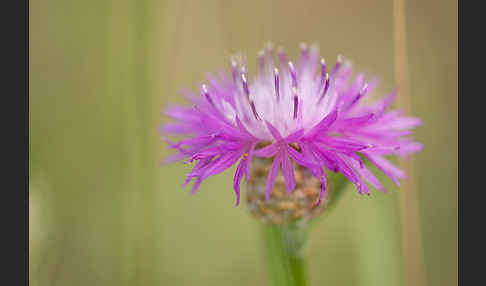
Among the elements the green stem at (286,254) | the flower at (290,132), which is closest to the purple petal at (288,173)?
the flower at (290,132)

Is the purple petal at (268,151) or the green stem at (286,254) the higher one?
the purple petal at (268,151)

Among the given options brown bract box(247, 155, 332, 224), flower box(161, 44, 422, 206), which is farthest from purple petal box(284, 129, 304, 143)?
brown bract box(247, 155, 332, 224)

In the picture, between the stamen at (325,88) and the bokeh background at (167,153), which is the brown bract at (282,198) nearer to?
the stamen at (325,88)

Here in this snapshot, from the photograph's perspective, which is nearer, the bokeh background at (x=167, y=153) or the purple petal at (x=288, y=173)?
the purple petal at (x=288, y=173)

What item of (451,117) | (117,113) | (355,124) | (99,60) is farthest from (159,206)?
(451,117)

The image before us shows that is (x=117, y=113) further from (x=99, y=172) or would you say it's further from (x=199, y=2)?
(x=199, y=2)
